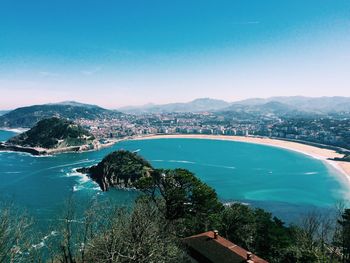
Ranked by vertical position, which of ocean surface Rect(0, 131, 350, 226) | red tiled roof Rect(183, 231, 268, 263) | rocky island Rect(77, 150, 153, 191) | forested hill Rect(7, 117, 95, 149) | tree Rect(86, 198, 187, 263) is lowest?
ocean surface Rect(0, 131, 350, 226)

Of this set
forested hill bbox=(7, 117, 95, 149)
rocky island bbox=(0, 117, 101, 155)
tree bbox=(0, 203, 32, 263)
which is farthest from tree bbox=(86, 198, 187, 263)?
forested hill bbox=(7, 117, 95, 149)

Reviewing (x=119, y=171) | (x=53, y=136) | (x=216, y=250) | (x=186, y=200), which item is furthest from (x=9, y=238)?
(x=53, y=136)

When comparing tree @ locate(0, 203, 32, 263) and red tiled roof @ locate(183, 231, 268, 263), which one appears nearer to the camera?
tree @ locate(0, 203, 32, 263)

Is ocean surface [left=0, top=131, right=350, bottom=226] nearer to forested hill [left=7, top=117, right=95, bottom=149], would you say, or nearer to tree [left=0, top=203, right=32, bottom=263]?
forested hill [left=7, top=117, right=95, bottom=149]

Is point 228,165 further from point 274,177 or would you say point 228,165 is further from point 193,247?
point 193,247

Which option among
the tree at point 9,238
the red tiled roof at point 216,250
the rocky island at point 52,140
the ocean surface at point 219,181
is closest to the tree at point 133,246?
the red tiled roof at point 216,250

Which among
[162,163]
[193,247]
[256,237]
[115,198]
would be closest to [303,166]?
[162,163]

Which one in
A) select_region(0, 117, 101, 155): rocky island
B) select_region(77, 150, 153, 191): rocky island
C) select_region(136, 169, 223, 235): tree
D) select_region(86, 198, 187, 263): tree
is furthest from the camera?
select_region(0, 117, 101, 155): rocky island

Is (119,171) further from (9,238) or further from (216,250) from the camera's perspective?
(216,250)

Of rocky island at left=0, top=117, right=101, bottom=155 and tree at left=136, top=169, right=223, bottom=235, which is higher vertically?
tree at left=136, top=169, right=223, bottom=235
